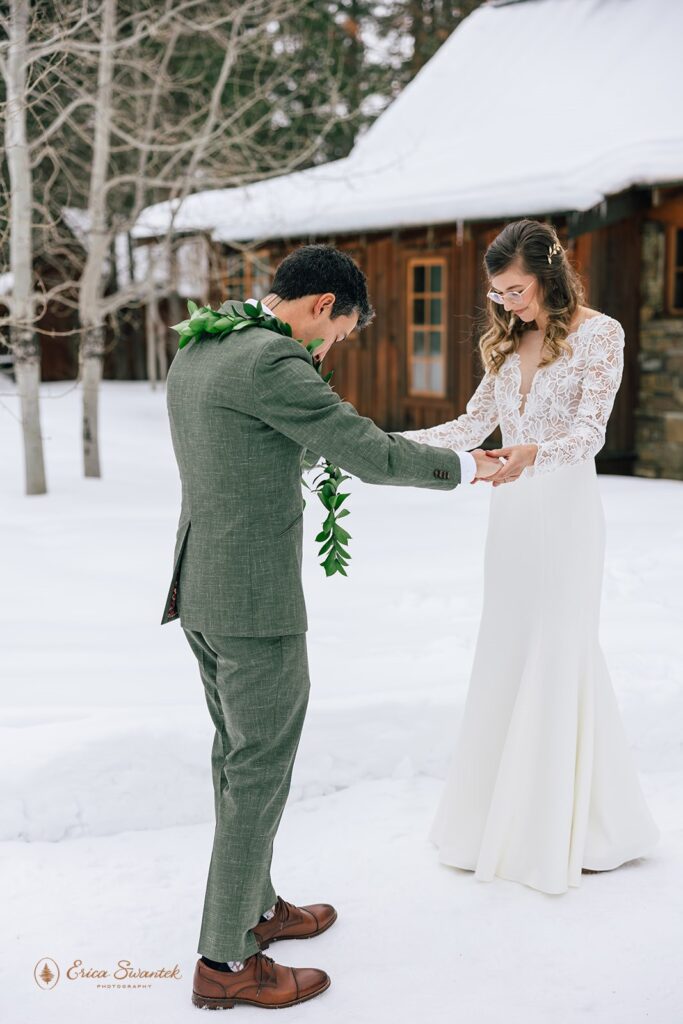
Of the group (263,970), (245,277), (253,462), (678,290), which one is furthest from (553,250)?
(245,277)

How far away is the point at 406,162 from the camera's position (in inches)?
535

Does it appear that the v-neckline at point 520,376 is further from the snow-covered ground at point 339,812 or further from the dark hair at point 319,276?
the snow-covered ground at point 339,812

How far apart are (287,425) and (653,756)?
276cm

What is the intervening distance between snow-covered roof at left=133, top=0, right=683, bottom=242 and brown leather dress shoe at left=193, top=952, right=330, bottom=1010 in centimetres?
867

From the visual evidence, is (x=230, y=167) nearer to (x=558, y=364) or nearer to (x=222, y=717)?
(x=558, y=364)

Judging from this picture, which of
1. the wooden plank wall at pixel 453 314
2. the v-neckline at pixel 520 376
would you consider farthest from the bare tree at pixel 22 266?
the v-neckline at pixel 520 376

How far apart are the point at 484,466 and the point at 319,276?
2.47 ft

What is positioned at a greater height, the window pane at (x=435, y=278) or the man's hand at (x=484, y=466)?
the window pane at (x=435, y=278)

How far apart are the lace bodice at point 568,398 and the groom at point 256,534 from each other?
1.63 feet

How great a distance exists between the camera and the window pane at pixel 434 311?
43.2 feet

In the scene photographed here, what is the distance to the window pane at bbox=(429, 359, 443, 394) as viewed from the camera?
13242mm

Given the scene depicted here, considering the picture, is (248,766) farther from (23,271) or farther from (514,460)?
(23,271)

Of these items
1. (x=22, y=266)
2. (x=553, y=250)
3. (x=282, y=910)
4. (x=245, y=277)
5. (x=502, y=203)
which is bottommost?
(x=282, y=910)

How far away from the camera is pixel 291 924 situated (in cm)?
321
